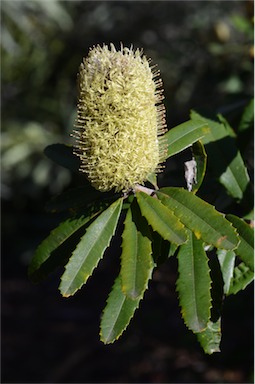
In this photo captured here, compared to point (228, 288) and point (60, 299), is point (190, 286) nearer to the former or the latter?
point (228, 288)

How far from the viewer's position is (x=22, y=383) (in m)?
3.91

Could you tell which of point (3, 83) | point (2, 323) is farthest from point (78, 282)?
point (3, 83)

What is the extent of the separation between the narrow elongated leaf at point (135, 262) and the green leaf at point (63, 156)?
286mm

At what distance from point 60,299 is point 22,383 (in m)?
0.94

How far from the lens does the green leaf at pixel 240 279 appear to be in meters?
1.27

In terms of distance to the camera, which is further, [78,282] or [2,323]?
[2,323]

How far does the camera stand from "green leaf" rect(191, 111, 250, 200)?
4.52ft

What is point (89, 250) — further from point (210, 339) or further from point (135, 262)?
point (210, 339)

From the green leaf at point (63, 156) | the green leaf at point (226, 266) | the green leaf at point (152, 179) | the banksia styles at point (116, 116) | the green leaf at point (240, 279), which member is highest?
the banksia styles at point (116, 116)

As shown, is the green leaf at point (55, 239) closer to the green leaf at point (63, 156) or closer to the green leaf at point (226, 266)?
Result: the green leaf at point (63, 156)

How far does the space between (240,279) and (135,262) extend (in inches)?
12.9

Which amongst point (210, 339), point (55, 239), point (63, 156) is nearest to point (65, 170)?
point (63, 156)

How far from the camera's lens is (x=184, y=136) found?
1234mm

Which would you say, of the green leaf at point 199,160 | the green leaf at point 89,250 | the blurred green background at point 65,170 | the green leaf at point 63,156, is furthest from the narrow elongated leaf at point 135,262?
the blurred green background at point 65,170
